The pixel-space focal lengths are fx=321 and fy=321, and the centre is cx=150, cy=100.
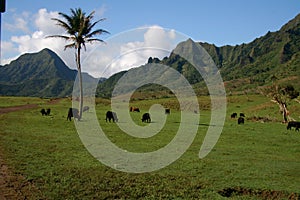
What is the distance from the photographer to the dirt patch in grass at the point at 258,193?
34.5 feet

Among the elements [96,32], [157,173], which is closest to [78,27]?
[96,32]

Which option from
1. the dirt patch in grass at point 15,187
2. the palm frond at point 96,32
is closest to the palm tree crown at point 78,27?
the palm frond at point 96,32

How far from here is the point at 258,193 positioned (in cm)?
1084

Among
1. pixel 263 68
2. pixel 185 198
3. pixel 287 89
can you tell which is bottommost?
pixel 185 198

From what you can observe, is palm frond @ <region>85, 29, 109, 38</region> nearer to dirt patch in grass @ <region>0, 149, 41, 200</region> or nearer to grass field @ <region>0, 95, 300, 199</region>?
grass field @ <region>0, 95, 300, 199</region>

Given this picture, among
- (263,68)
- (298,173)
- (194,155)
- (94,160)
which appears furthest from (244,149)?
(263,68)

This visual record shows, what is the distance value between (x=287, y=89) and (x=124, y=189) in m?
42.7

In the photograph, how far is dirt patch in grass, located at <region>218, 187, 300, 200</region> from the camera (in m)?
10.5

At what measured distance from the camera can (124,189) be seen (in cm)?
1038

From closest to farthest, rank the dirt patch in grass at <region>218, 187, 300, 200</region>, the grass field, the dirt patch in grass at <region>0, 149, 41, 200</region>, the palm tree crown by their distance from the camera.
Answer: the dirt patch in grass at <region>0, 149, 41, 200</region> → the grass field → the dirt patch in grass at <region>218, 187, 300, 200</region> → the palm tree crown

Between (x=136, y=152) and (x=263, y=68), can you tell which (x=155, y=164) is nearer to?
(x=136, y=152)

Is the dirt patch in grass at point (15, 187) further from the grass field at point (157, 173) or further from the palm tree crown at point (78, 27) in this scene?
the palm tree crown at point (78, 27)

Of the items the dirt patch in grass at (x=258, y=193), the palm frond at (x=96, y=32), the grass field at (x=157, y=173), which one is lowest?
the dirt patch in grass at (x=258, y=193)

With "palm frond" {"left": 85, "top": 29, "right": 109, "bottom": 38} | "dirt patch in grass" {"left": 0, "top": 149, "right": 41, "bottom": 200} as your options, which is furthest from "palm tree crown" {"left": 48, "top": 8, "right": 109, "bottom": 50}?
"dirt patch in grass" {"left": 0, "top": 149, "right": 41, "bottom": 200}
